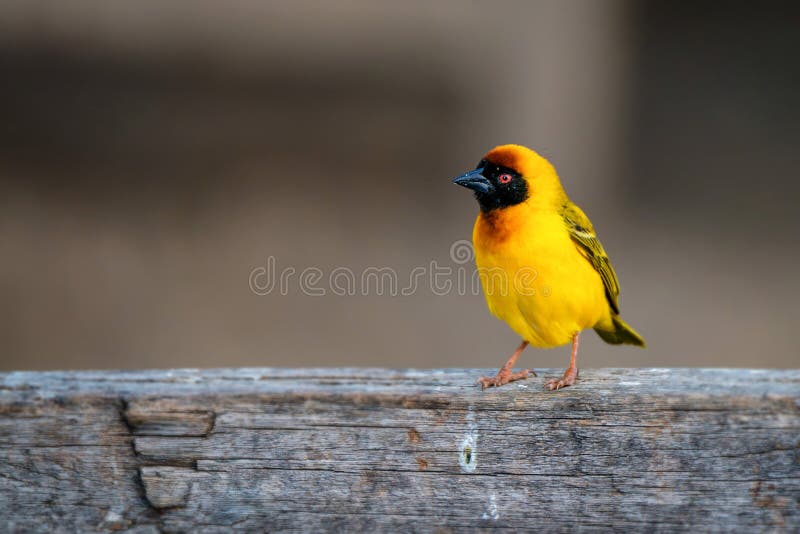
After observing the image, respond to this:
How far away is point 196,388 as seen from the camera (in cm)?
219

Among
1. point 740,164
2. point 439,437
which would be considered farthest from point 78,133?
point 740,164

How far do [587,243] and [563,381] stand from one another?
0.83m

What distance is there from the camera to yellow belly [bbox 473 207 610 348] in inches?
111

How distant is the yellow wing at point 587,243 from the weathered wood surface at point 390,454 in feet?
2.79

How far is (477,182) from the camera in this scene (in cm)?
306

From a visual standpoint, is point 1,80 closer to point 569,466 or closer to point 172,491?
point 172,491

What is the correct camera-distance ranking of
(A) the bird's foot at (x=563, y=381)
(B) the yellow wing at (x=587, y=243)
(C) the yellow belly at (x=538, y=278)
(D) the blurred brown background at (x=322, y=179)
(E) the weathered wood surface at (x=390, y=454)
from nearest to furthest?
1. (E) the weathered wood surface at (x=390, y=454)
2. (A) the bird's foot at (x=563, y=381)
3. (C) the yellow belly at (x=538, y=278)
4. (B) the yellow wing at (x=587, y=243)
5. (D) the blurred brown background at (x=322, y=179)

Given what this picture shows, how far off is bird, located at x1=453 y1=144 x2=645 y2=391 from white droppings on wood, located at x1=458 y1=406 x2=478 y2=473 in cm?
52

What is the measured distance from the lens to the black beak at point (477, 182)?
302 centimetres

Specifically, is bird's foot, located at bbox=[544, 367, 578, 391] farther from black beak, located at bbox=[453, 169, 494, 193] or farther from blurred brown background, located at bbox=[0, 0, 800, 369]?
blurred brown background, located at bbox=[0, 0, 800, 369]

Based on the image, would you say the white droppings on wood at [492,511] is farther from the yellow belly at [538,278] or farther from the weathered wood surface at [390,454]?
the yellow belly at [538,278]

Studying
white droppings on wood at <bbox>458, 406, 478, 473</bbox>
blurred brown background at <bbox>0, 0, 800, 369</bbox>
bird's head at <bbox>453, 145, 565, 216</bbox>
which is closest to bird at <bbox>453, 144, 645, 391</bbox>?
bird's head at <bbox>453, 145, 565, 216</bbox>

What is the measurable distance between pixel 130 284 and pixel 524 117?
81.1 inches

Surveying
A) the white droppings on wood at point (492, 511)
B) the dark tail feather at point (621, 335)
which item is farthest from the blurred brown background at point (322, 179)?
the white droppings on wood at point (492, 511)
